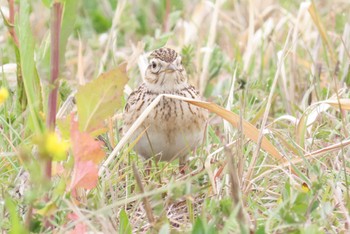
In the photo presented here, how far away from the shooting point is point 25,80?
11.2 feet

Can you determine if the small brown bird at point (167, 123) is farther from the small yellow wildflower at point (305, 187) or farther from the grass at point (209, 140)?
the small yellow wildflower at point (305, 187)

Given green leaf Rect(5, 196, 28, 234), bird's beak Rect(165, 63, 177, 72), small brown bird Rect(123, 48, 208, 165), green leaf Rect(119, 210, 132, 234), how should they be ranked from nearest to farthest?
green leaf Rect(5, 196, 28, 234), green leaf Rect(119, 210, 132, 234), small brown bird Rect(123, 48, 208, 165), bird's beak Rect(165, 63, 177, 72)

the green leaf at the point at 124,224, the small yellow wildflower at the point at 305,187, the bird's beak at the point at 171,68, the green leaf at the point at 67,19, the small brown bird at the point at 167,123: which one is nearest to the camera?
the green leaf at the point at 67,19

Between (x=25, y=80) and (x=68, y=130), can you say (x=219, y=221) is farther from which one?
(x=25, y=80)

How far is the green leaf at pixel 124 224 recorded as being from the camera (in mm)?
3586

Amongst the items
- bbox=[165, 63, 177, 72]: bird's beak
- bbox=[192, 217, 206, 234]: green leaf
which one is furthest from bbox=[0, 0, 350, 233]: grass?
bbox=[165, 63, 177, 72]: bird's beak

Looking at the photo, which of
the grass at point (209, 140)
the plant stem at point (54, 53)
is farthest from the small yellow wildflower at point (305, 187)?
the plant stem at point (54, 53)

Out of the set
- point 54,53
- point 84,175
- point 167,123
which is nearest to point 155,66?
point 167,123

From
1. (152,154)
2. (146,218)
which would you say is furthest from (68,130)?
(152,154)

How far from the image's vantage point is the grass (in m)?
3.31

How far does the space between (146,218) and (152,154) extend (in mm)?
990

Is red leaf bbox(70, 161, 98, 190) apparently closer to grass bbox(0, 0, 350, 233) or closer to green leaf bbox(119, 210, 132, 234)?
grass bbox(0, 0, 350, 233)

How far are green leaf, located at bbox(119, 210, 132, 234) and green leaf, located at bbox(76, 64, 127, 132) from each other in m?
0.40

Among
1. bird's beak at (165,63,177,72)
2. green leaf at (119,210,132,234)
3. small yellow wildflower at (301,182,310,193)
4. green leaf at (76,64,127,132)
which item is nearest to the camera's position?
green leaf at (76,64,127,132)
